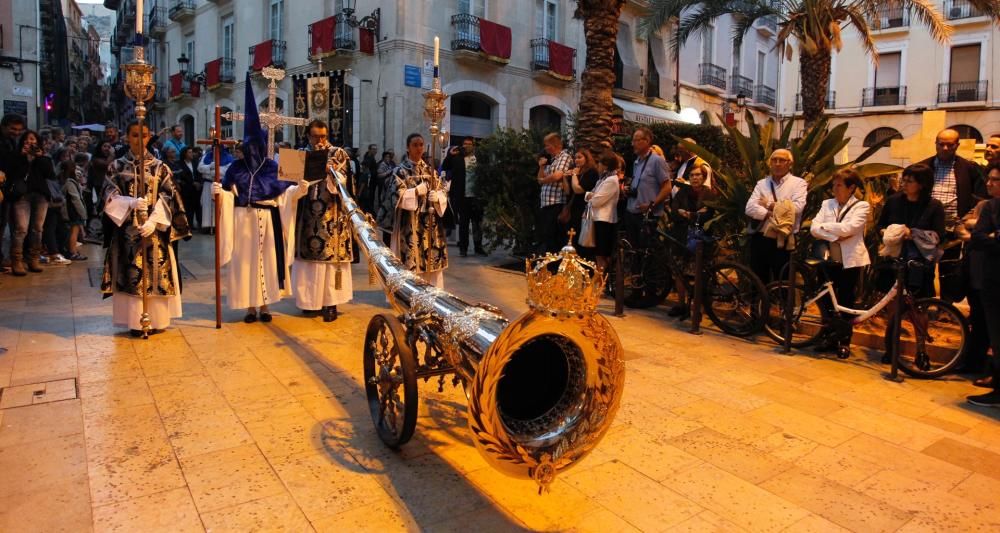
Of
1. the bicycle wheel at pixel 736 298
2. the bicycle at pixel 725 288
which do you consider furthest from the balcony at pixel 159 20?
the bicycle wheel at pixel 736 298

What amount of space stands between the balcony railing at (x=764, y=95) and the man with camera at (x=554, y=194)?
2738 centimetres

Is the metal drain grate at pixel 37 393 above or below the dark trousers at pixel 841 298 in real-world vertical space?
below

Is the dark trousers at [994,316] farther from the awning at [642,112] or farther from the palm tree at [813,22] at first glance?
the awning at [642,112]

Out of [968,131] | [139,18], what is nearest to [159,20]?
[139,18]

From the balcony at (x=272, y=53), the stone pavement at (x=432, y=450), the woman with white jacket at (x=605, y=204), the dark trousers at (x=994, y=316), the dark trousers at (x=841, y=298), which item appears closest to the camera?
the stone pavement at (x=432, y=450)

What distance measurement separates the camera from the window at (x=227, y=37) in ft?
85.6

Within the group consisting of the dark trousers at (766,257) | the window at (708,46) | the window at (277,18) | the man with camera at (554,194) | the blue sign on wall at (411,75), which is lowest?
the dark trousers at (766,257)

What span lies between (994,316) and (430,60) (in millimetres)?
17211

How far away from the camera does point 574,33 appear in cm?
2334

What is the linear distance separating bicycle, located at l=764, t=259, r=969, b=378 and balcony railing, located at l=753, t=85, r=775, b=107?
95.2 feet

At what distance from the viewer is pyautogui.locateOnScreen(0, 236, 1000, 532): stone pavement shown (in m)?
3.14

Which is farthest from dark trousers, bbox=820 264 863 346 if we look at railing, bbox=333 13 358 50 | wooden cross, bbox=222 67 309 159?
railing, bbox=333 13 358 50

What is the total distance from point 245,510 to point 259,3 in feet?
79.3

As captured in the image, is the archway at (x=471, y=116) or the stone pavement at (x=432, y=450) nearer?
the stone pavement at (x=432, y=450)
